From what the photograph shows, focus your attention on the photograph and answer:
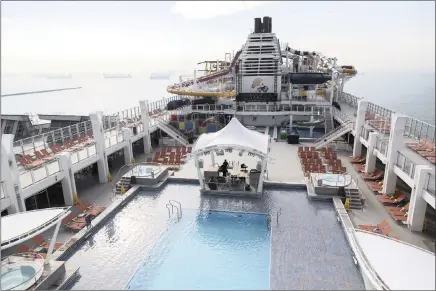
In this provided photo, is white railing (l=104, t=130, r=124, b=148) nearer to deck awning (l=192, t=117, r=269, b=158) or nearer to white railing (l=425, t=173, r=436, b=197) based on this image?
deck awning (l=192, t=117, r=269, b=158)

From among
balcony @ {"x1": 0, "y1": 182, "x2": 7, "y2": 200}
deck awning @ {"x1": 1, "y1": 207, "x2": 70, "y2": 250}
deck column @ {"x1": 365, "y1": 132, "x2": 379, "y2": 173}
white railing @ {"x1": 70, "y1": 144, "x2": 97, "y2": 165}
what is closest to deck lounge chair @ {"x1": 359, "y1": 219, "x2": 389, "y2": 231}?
deck column @ {"x1": 365, "y1": 132, "x2": 379, "y2": 173}

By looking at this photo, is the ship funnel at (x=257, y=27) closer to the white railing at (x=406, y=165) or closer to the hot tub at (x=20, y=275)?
the white railing at (x=406, y=165)

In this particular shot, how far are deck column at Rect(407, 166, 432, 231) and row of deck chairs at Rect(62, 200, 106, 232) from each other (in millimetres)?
12813

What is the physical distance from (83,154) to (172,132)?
9060mm

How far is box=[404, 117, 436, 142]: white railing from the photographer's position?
1622 cm

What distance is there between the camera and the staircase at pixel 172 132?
24297 millimetres

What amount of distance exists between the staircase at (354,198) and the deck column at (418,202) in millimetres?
2082

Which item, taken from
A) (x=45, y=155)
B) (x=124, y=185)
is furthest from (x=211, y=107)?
(x=45, y=155)

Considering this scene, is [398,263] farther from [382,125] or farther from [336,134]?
[336,134]

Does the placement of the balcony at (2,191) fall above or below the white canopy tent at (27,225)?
above

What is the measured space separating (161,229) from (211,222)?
2.04m

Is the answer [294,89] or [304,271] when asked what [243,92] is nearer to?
[294,89]

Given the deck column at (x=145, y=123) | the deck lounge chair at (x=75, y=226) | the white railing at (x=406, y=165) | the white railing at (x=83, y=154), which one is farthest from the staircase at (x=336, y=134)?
the deck lounge chair at (x=75, y=226)

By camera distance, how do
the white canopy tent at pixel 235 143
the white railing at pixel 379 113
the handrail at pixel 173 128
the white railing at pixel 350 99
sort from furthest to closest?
the white railing at pixel 350 99 → the handrail at pixel 173 128 → the white railing at pixel 379 113 → the white canopy tent at pixel 235 143
